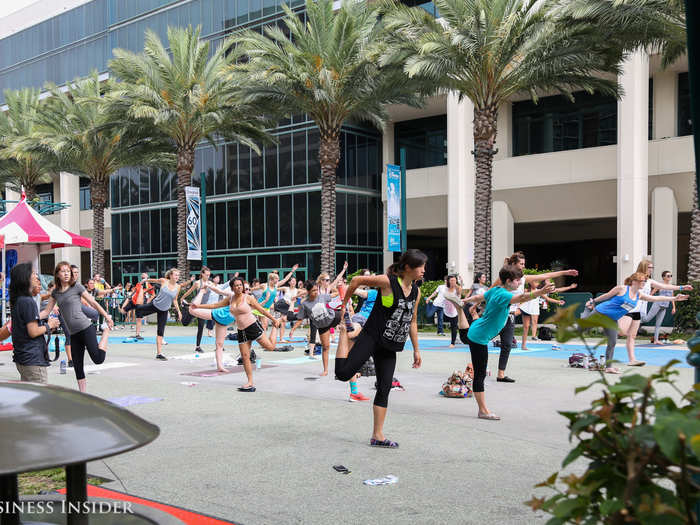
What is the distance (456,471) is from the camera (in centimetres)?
546

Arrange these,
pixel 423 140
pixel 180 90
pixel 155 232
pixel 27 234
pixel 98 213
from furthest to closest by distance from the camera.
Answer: pixel 155 232 < pixel 423 140 < pixel 98 213 < pixel 180 90 < pixel 27 234

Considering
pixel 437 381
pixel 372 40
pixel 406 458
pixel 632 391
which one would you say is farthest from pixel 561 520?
pixel 372 40

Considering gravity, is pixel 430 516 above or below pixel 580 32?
below

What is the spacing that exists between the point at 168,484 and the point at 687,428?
441cm

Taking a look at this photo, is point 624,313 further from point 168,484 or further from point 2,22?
point 2,22

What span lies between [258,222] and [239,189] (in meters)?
2.41

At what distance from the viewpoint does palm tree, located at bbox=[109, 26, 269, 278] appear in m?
27.2

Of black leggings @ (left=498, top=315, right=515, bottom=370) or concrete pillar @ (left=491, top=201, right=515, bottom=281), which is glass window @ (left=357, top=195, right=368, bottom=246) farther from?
black leggings @ (left=498, top=315, right=515, bottom=370)

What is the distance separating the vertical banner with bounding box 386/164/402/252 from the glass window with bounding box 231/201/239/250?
13698mm

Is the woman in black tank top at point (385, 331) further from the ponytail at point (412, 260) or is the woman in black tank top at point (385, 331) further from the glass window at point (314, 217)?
the glass window at point (314, 217)

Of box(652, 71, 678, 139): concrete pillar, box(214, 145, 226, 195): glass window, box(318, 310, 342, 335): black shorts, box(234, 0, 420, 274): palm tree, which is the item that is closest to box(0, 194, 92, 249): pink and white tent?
box(318, 310, 342, 335): black shorts

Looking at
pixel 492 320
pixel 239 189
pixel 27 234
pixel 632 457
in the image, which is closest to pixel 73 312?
pixel 492 320

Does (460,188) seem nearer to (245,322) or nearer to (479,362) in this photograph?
(245,322)

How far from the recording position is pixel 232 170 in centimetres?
3822
